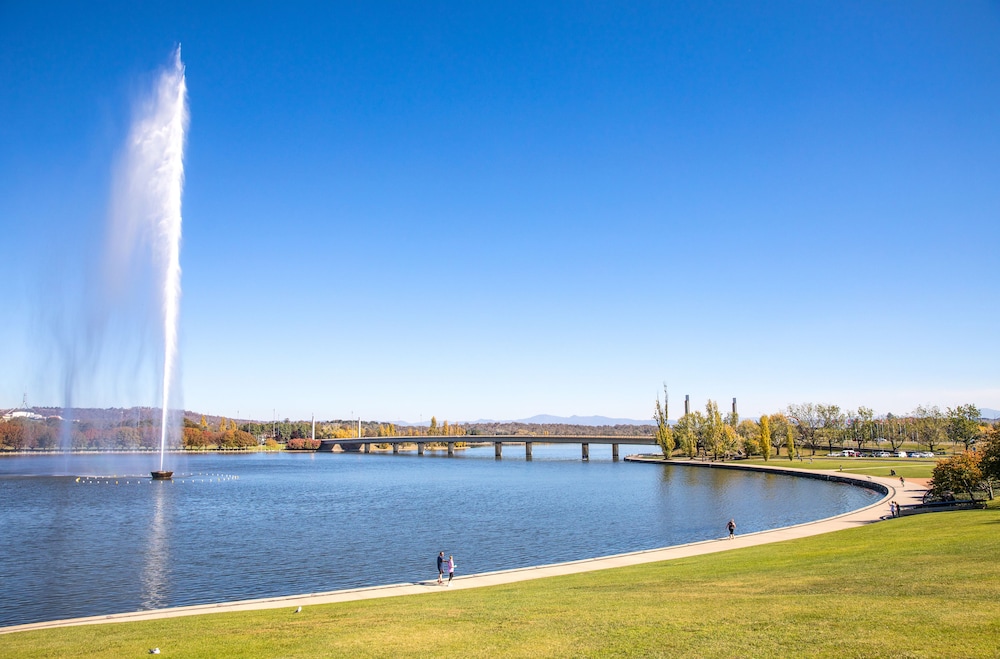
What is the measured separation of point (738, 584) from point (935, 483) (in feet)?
129

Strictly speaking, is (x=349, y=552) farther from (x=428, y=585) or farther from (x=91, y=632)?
(x=91, y=632)

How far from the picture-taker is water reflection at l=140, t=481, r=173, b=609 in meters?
32.9

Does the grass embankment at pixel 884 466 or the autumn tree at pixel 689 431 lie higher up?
the autumn tree at pixel 689 431

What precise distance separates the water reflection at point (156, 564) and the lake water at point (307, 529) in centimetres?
11

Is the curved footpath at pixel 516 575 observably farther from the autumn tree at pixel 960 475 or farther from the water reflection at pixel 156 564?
the autumn tree at pixel 960 475

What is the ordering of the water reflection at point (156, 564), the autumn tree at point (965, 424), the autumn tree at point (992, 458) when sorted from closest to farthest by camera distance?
the water reflection at point (156, 564)
the autumn tree at point (992, 458)
the autumn tree at point (965, 424)

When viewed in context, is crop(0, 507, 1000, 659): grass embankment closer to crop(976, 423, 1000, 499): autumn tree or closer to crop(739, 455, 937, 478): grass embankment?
crop(976, 423, 1000, 499): autumn tree

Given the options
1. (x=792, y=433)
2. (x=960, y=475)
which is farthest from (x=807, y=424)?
(x=960, y=475)

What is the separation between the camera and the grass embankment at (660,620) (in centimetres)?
1622

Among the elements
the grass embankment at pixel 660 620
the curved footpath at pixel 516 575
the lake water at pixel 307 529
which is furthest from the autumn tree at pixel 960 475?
the grass embankment at pixel 660 620

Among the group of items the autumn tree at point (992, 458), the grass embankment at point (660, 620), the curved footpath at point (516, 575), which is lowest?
the curved footpath at point (516, 575)

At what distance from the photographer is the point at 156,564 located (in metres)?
41.1

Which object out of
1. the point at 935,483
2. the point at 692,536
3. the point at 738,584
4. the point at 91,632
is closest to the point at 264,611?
the point at 91,632

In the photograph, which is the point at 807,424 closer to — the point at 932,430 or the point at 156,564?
the point at 932,430
